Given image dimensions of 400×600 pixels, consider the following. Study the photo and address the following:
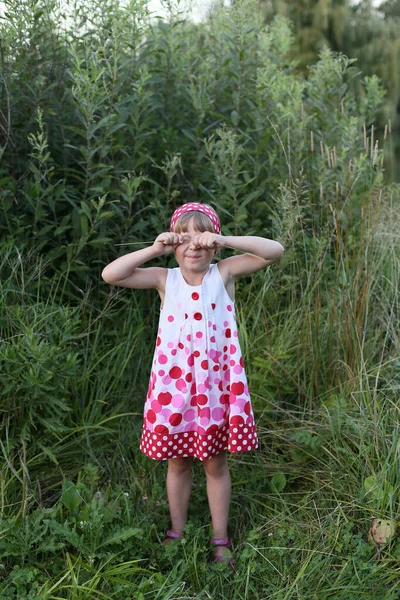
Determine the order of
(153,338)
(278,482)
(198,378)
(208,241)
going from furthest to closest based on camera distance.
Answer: (153,338), (278,482), (198,378), (208,241)

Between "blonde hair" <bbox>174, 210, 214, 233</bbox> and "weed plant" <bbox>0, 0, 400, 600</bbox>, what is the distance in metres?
0.84

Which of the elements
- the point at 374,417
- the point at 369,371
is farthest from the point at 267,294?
the point at 374,417

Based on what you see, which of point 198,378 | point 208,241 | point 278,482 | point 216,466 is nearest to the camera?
point 208,241

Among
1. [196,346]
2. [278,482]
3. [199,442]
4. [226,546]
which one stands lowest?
[226,546]

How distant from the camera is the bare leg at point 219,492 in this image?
272 centimetres

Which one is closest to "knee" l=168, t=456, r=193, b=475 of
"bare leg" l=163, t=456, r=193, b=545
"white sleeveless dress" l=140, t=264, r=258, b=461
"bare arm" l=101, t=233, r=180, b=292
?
"bare leg" l=163, t=456, r=193, b=545

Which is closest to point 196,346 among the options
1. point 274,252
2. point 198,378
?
point 198,378

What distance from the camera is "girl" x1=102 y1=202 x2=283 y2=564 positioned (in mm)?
2580

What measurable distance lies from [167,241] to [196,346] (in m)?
0.41

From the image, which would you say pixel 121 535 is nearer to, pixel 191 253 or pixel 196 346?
pixel 196 346

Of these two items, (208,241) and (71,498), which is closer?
(208,241)

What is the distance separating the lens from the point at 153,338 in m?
3.91

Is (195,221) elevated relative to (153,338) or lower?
elevated

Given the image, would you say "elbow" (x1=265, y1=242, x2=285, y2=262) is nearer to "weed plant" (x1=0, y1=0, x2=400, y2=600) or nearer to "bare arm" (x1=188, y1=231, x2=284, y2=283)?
"bare arm" (x1=188, y1=231, x2=284, y2=283)
